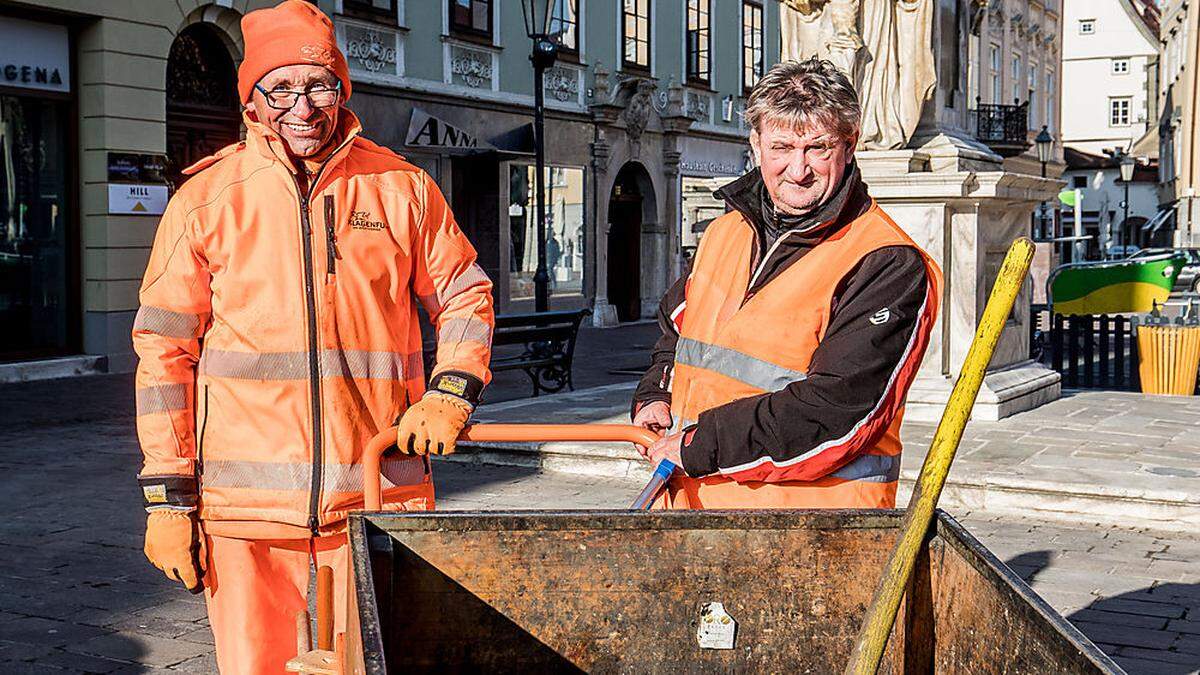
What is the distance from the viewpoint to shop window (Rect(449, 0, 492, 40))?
69.6ft

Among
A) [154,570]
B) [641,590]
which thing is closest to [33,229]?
[154,570]

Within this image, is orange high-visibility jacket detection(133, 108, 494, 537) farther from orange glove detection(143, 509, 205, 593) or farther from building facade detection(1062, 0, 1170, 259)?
building facade detection(1062, 0, 1170, 259)

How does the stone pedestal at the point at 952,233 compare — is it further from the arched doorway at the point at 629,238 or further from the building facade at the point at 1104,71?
the building facade at the point at 1104,71

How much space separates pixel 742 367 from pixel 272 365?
100cm

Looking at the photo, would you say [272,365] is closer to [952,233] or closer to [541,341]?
[952,233]

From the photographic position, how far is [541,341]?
13086 millimetres

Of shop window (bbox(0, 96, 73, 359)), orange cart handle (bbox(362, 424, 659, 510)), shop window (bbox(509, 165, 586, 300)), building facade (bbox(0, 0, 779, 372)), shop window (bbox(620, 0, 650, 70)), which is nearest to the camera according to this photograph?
orange cart handle (bbox(362, 424, 659, 510))

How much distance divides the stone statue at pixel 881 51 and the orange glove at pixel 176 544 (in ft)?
25.7

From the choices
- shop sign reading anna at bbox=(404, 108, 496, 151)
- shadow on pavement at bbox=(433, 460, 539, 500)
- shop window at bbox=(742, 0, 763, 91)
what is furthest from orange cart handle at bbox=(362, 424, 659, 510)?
shop window at bbox=(742, 0, 763, 91)

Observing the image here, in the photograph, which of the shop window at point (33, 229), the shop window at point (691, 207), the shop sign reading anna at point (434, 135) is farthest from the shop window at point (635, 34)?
the shop window at point (33, 229)

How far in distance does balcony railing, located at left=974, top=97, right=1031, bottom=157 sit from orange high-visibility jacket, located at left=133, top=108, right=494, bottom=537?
126 feet

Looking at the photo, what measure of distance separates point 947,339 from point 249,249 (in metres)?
7.48

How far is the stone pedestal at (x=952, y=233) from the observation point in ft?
31.6

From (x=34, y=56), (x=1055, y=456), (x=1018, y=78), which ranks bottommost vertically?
(x=1055, y=456)
